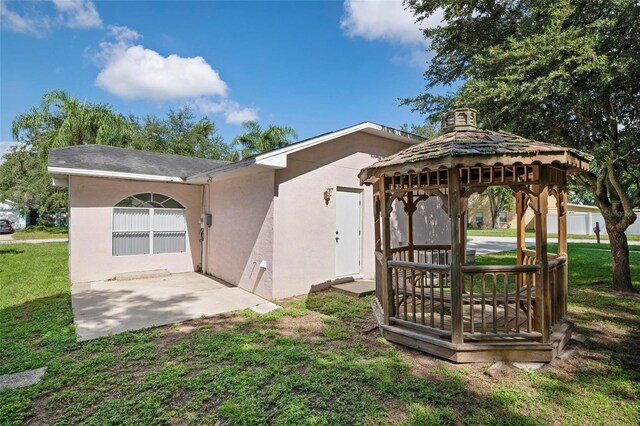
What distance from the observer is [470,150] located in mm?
3473

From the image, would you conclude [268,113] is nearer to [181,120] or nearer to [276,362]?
[181,120]

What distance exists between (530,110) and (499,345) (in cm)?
523

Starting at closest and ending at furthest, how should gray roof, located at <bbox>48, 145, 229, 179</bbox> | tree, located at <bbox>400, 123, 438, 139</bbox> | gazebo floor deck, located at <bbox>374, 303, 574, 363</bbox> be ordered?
gazebo floor deck, located at <bbox>374, 303, 574, 363</bbox>, gray roof, located at <bbox>48, 145, 229, 179</bbox>, tree, located at <bbox>400, 123, 438, 139</bbox>

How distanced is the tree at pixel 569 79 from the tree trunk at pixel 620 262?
2 cm

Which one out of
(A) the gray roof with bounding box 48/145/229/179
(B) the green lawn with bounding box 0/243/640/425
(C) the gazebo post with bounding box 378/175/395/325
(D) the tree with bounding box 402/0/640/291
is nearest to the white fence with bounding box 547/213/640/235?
(D) the tree with bounding box 402/0/640/291

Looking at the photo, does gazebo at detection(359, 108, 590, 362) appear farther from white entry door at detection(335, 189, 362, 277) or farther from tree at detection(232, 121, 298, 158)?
tree at detection(232, 121, 298, 158)

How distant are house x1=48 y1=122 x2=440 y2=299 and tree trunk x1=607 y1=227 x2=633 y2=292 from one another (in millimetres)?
3771

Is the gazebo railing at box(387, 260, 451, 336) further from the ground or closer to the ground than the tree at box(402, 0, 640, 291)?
closer to the ground

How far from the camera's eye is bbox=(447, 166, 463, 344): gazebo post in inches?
142

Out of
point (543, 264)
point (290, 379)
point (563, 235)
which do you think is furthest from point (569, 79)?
point (290, 379)

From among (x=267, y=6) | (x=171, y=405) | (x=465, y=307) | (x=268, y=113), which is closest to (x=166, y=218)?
(x=267, y=6)

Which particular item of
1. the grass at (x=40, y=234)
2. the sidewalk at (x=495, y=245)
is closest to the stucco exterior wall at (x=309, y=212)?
the sidewalk at (x=495, y=245)

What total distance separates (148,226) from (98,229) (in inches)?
45.5

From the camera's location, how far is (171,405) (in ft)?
9.31
